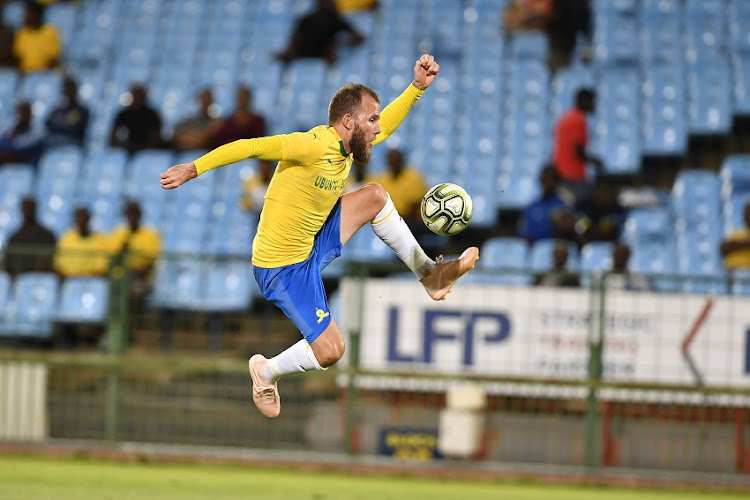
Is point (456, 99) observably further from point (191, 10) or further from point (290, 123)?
point (191, 10)

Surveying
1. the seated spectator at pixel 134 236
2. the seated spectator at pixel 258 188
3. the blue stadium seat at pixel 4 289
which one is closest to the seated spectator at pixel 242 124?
the seated spectator at pixel 258 188

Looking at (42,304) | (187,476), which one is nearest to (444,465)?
(187,476)

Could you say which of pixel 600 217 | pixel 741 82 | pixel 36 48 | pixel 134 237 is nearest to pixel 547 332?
pixel 600 217

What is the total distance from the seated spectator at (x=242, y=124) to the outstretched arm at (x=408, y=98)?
7.66 meters

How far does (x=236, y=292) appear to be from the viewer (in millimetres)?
13164

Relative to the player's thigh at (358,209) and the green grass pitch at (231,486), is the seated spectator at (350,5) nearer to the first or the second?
the green grass pitch at (231,486)

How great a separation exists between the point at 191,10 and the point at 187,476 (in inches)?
393

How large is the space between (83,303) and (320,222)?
517 cm

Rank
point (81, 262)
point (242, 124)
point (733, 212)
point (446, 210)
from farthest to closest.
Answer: point (242, 124) → point (733, 212) → point (81, 262) → point (446, 210)

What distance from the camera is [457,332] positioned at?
11.9 meters

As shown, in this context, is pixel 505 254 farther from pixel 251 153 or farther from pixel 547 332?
pixel 251 153

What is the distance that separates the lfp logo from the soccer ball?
3.82 m

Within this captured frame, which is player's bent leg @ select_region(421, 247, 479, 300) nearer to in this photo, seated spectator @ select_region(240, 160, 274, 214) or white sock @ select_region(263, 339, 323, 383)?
white sock @ select_region(263, 339, 323, 383)

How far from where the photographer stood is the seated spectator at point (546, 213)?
46.4ft
